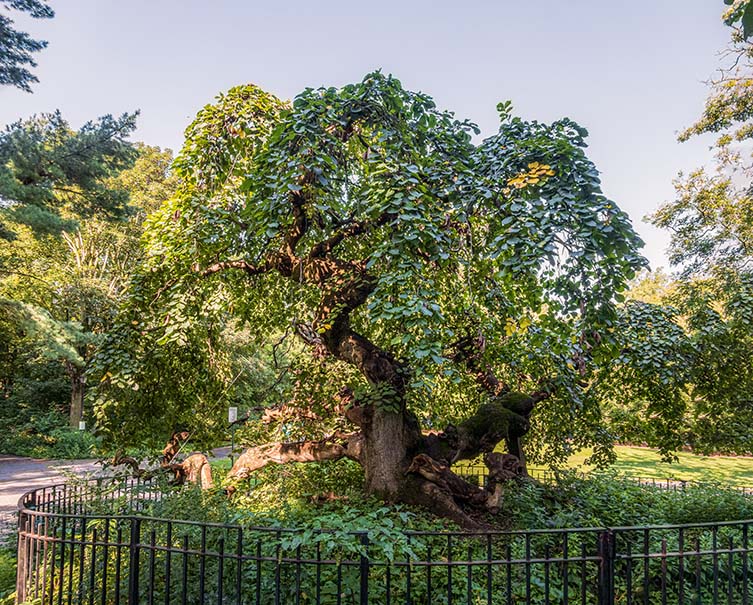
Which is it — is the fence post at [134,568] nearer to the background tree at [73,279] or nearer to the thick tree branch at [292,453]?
the thick tree branch at [292,453]

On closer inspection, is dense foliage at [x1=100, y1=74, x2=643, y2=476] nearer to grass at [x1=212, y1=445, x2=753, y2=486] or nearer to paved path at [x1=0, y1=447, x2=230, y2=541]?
paved path at [x1=0, y1=447, x2=230, y2=541]

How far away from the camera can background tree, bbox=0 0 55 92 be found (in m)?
8.86

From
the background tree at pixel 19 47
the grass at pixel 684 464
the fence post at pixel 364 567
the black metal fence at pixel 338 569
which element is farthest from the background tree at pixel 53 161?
the grass at pixel 684 464

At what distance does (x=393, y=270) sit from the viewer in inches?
181

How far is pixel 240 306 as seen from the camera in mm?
7383

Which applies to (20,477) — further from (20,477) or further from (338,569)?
(338,569)

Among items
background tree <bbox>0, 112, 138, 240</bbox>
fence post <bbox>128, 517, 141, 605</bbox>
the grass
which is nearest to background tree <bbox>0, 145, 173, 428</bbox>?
background tree <bbox>0, 112, 138, 240</bbox>

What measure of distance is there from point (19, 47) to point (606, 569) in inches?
500

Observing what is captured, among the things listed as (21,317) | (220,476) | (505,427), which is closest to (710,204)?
(505,427)

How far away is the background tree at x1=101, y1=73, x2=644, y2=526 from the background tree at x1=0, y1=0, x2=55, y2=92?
6.05 metres

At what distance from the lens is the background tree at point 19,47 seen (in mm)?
8859

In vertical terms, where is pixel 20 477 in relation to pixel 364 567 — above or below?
below

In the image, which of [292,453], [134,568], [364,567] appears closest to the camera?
[364,567]

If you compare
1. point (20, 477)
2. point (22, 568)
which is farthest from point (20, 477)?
point (22, 568)
